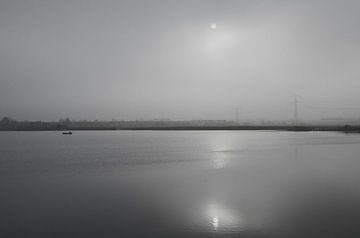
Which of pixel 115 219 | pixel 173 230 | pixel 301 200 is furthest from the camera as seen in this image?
pixel 301 200

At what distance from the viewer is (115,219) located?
890 centimetres

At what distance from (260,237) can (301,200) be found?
4.65m

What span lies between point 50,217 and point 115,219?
2302 mm

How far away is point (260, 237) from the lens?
7297mm

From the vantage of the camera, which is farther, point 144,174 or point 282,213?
point 144,174

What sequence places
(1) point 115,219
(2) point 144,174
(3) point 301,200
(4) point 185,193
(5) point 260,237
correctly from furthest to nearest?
(2) point 144,174 < (4) point 185,193 < (3) point 301,200 < (1) point 115,219 < (5) point 260,237

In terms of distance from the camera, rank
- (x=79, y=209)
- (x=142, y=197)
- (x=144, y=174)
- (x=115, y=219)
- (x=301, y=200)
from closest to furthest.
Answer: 1. (x=115, y=219)
2. (x=79, y=209)
3. (x=301, y=200)
4. (x=142, y=197)
5. (x=144, y=174)

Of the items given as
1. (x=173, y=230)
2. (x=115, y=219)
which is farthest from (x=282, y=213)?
(x=115, y=219)

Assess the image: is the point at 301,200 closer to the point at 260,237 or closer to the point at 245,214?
the point at 245,214

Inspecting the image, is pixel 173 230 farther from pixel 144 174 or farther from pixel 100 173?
pixel 100 173

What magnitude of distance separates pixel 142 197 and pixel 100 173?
7.75 m

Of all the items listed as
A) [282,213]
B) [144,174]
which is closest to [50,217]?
[282,213]

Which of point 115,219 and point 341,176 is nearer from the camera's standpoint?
point 115,219

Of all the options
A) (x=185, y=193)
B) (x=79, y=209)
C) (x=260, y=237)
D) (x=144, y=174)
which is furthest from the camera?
(x=144, y=174)
